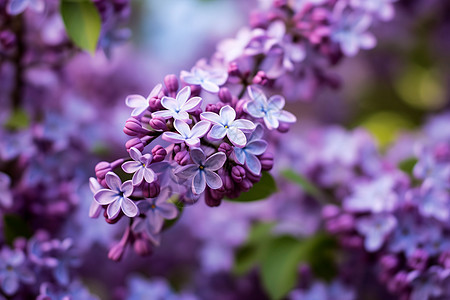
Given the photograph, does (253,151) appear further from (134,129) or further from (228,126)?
(134,129)

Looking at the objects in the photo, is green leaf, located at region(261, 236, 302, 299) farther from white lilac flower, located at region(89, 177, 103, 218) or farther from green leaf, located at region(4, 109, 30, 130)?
green leaf, located at region(4, 109, 30, 130)

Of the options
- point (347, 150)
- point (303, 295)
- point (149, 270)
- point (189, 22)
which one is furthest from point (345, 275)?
point (189, 22)

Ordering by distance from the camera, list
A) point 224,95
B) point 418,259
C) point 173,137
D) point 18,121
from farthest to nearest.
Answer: point 18,121 < point 418,259 < point 224,95 < point 173,137

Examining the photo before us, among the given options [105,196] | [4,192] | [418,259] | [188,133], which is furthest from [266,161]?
[4,192]

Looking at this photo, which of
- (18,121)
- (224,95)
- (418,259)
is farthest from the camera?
(18,121)

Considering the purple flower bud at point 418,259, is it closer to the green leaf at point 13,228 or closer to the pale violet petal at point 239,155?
the pale violet petal at point 239,155

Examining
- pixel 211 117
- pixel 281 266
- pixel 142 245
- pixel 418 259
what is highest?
pixel 211 117
